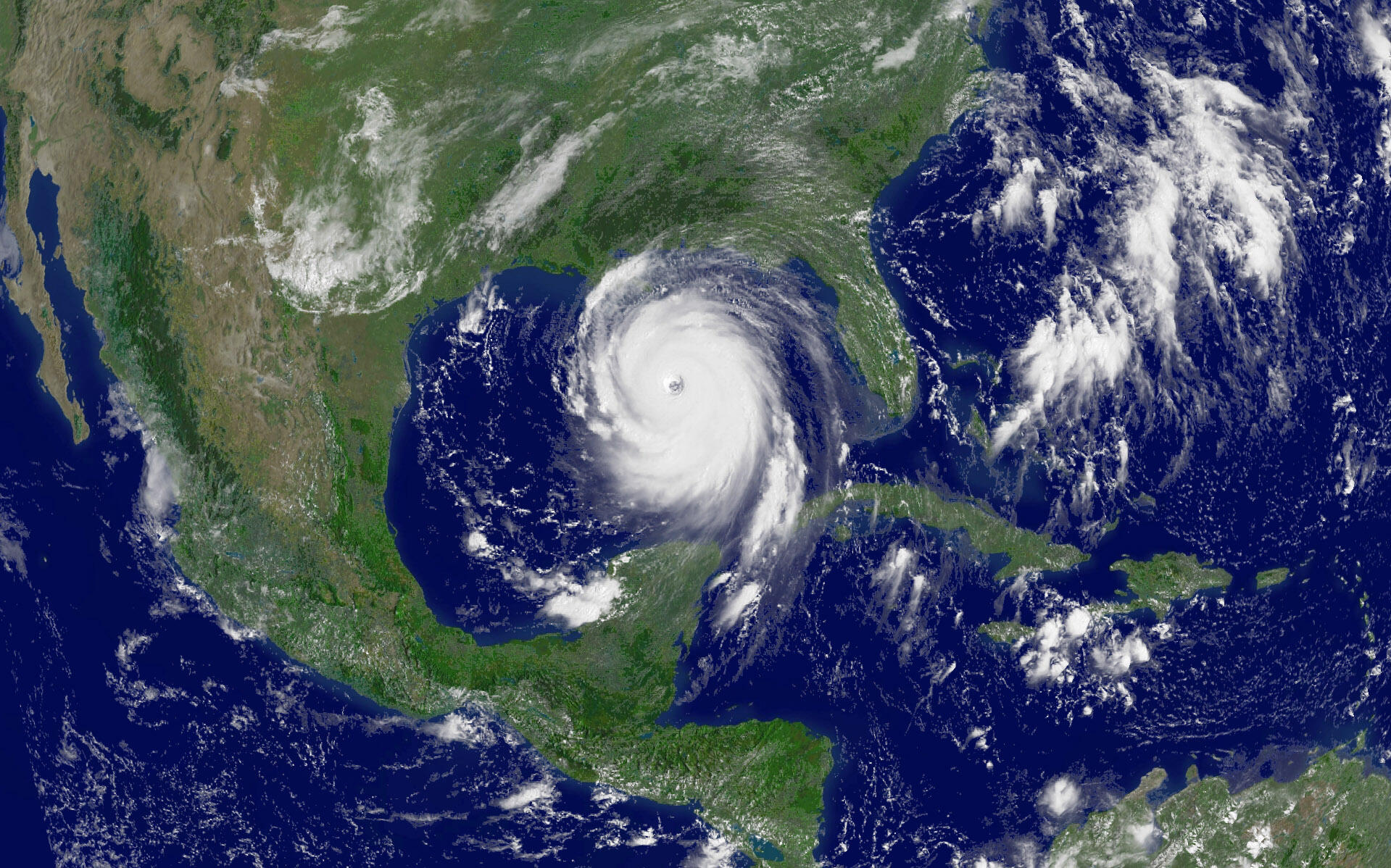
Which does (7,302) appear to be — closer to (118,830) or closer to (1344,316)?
(118,830)

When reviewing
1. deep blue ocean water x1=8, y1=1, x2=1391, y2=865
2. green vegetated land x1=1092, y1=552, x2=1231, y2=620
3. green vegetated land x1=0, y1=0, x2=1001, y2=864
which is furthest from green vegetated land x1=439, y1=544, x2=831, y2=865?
green vegetated land x1=1092, y1=552, x2=1231, y2=620

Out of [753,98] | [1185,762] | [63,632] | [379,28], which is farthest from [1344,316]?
[63,632]

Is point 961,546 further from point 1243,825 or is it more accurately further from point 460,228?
point 460,228

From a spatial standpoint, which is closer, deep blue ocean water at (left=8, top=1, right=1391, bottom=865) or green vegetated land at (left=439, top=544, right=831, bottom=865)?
deep blue ocean water at (left=8, top=1, right=1391, bottom=865)

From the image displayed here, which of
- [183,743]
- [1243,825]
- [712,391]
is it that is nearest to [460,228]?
[712,391]

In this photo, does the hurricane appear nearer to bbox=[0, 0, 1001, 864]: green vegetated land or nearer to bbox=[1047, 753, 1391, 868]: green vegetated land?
bbox=[0, 0, 1001, 864]: green vegetated land
